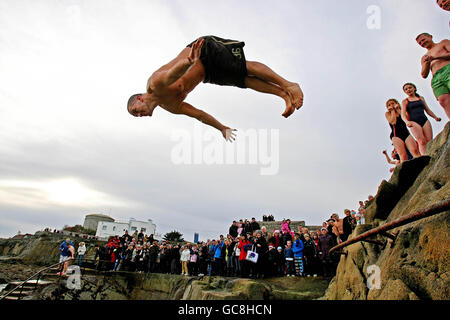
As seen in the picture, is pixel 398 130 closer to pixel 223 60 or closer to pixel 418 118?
pixel 418 118

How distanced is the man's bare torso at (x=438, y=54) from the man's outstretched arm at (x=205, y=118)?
328 centimetres

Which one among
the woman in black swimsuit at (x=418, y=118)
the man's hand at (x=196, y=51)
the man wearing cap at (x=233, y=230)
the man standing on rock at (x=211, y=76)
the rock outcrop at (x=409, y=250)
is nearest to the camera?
the rock outcrop at (x=409, y=250)

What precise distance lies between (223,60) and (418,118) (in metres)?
4.05

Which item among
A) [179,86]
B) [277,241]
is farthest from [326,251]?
[179,86]

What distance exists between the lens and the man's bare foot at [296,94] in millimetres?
3486

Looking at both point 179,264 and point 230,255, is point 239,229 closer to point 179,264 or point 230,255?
point 230,255

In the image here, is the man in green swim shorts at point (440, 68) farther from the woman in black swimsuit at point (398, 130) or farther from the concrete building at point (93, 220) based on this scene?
the concrete building at point (93, 220)

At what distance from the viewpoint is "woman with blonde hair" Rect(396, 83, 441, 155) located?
5.03m

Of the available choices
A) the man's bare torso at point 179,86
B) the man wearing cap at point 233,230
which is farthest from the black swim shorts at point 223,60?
the man wearing cap at point 233,230

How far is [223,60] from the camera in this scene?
3441 mm

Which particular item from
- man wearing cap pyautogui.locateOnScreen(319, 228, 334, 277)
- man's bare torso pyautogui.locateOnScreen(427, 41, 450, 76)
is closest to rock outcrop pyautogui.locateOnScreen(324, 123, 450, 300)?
man's bare torso pyautogui.locateOnScreen(427, 41, 450, 76)

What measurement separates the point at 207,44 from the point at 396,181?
3.82 metres

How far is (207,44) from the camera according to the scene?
10.8ft

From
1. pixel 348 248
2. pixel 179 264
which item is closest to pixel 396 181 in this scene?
pixel 348 248
